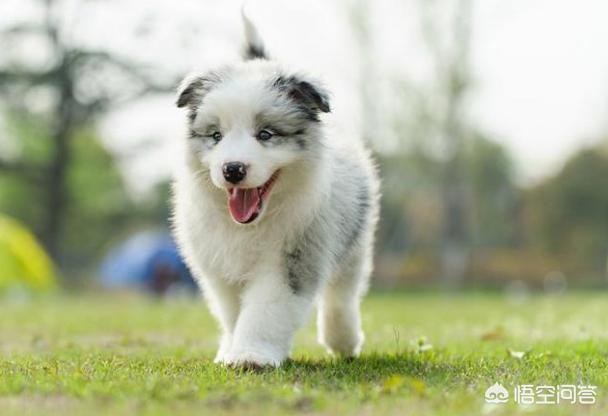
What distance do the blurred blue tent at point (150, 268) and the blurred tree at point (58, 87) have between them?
2.63 metres

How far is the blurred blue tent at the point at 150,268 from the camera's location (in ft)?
73.9

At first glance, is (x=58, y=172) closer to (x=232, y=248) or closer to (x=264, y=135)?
(x=232, y=248)

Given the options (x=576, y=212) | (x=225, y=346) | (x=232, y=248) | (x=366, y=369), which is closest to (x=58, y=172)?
(x=576, y=212)

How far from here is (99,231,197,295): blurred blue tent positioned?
22516mm

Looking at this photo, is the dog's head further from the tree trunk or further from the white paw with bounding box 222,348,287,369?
the tree trunk

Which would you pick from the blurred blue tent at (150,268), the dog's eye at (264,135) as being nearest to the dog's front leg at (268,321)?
the dog's eye at (264,135)

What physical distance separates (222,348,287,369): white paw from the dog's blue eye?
3.37 ft

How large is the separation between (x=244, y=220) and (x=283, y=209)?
0.82ft

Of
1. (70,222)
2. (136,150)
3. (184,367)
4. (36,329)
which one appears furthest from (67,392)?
(70,222)

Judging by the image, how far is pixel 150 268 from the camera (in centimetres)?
2608

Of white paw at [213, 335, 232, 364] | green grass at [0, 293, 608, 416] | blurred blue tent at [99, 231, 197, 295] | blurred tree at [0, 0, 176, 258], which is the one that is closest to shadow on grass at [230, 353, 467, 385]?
green grass at [0, 293, 608, 416]

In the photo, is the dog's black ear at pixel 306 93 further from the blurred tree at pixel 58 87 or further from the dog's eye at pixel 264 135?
the blurred tree at pixel 58 87

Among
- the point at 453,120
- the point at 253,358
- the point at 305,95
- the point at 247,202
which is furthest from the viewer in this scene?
the point at 453,120

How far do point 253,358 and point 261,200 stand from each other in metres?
0.79
